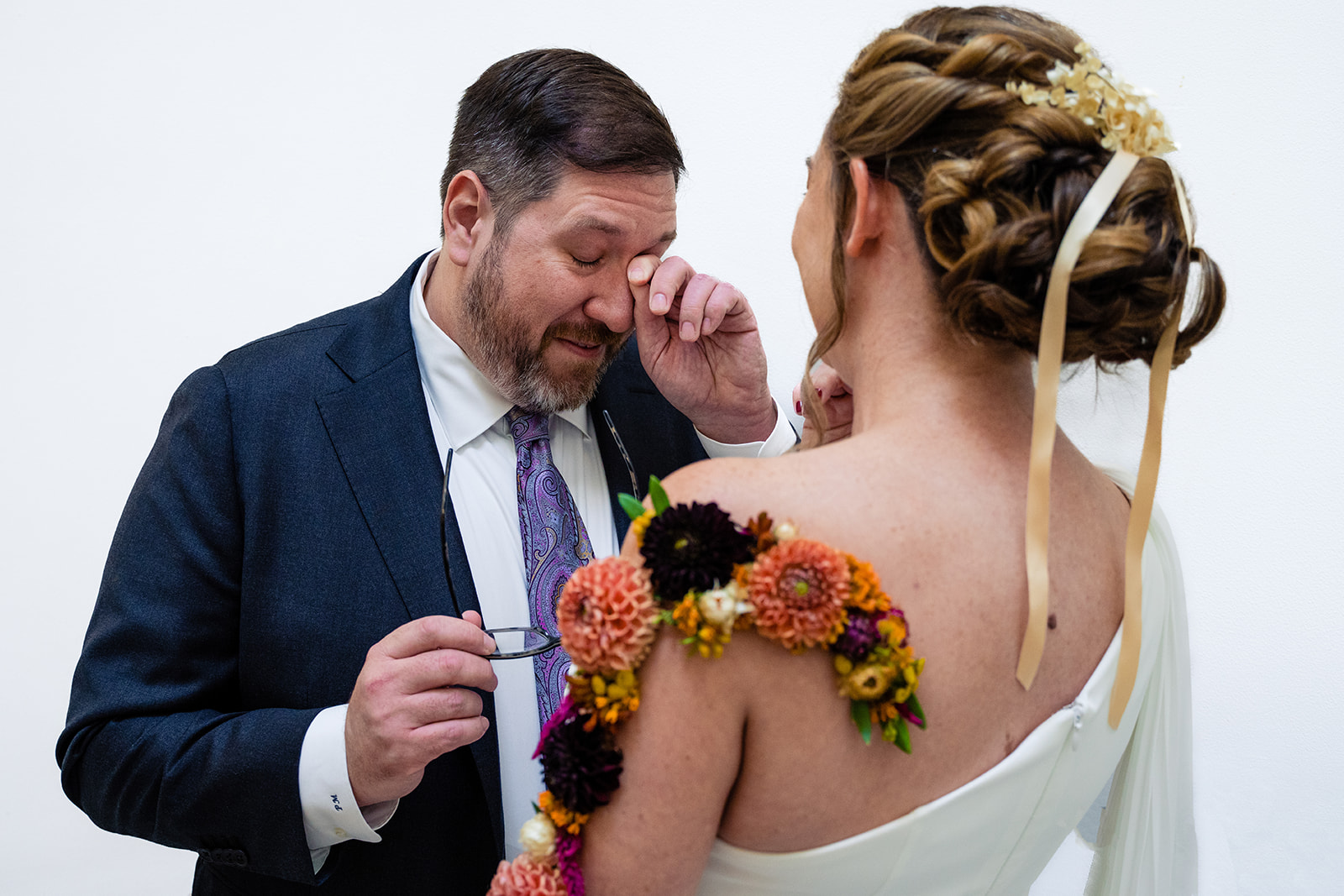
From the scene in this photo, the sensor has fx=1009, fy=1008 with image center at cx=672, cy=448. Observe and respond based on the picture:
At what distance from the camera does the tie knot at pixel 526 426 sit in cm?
202

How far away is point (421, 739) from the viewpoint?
1.48m

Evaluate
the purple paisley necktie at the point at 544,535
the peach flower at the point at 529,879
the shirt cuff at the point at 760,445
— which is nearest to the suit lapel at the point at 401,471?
the purple paisley necktie at the point at 544,535

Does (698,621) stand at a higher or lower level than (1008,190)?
lower

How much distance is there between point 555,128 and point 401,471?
0.71 m

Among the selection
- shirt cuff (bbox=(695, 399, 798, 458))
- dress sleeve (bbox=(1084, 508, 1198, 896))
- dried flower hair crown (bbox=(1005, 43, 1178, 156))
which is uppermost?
dried flower hair crown (bbox=(1005, 43, 1178, 156))

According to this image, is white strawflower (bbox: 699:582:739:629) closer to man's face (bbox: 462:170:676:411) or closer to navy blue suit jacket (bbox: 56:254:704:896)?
navy blue suit jacket (bbox: 56:254:704:896)

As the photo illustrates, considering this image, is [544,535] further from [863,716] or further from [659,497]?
[863,716]

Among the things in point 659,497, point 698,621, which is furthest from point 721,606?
point 659,497

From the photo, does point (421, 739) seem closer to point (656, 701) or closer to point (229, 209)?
point (656, 701)

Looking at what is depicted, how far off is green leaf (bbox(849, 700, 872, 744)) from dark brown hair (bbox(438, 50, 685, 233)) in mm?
1193

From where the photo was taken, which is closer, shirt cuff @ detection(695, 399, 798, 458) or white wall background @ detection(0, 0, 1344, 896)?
shirt cuff @ detection(695, 399, 798, 458)

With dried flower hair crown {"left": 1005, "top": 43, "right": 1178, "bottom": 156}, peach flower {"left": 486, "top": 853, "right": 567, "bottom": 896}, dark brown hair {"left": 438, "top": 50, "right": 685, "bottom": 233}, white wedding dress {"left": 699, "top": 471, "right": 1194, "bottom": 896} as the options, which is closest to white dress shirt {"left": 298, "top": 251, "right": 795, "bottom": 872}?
dark brown hair {"left": 438, "top": 50, "right": 685, "bottom": 233}

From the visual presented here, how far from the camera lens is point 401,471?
1.84 meters

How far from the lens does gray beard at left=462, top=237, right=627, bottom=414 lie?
1.93 meters
